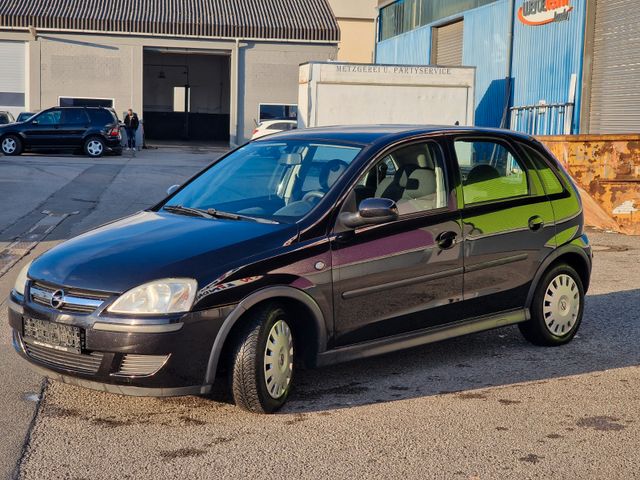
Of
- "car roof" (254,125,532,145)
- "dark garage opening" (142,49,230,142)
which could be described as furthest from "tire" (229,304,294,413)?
"dark garage opening" (142,49,230,142)

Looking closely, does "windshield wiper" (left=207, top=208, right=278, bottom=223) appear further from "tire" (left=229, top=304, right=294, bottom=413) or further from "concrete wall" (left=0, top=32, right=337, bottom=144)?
"concrete wall" (left=0, top=32, right=337, bottom=144)

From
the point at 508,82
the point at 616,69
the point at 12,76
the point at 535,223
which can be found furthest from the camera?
the point at 12,76

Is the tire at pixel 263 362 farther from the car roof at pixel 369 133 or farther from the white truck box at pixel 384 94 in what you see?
the white truck box at pixel 384 94

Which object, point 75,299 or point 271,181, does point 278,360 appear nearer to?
point 75,299

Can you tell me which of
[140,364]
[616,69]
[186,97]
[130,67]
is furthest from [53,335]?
[186,97]

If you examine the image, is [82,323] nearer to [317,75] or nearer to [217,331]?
[217,331]

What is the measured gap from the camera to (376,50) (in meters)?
41.7

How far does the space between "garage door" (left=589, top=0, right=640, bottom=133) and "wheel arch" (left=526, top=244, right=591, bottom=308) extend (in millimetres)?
13784

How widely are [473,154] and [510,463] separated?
8.84ft

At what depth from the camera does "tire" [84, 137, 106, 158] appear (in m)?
32.5

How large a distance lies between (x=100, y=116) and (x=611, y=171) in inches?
874

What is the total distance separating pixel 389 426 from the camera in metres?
5.42

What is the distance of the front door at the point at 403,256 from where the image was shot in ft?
19.4

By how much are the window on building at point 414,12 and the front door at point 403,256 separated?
883 inches
